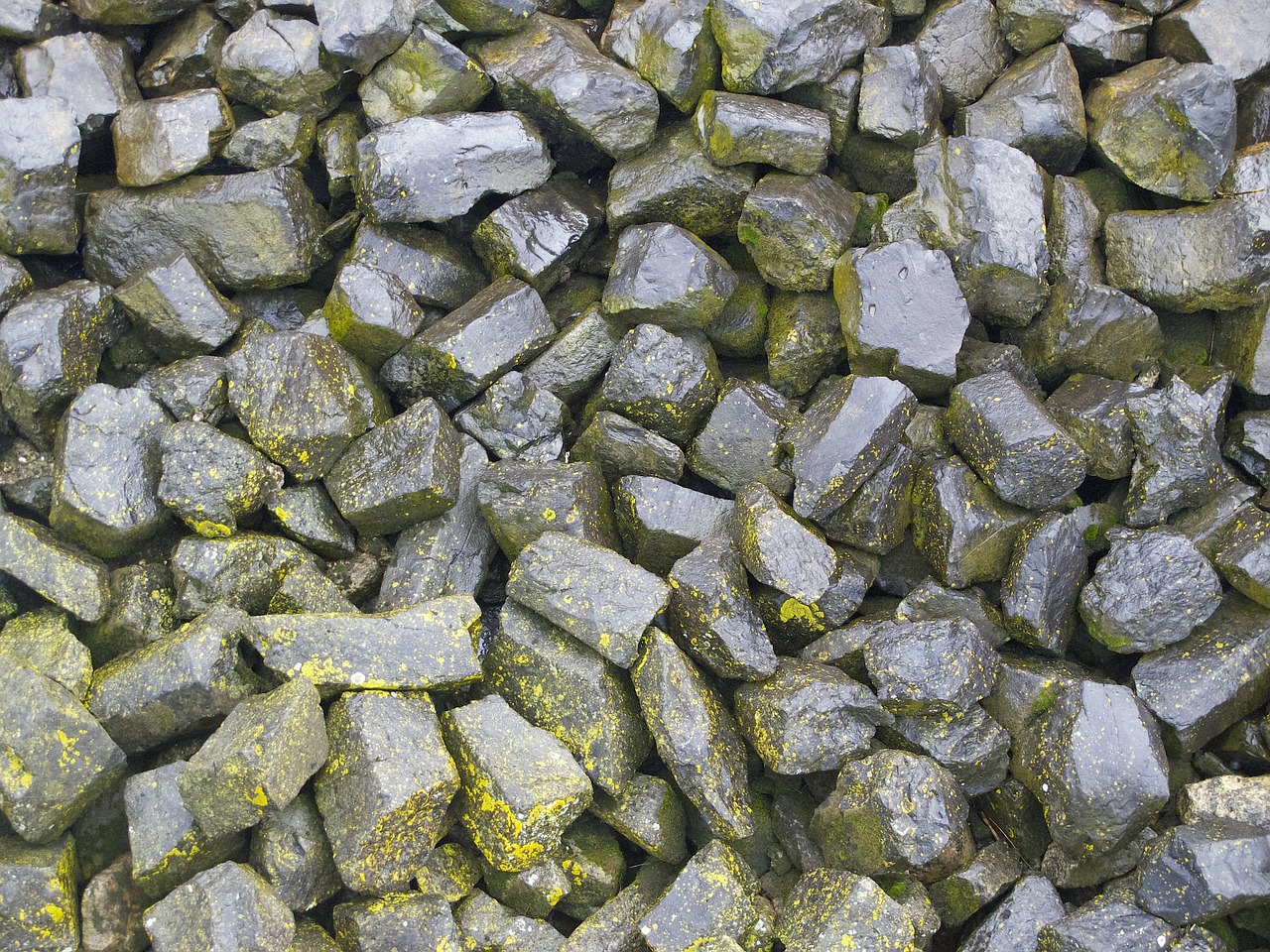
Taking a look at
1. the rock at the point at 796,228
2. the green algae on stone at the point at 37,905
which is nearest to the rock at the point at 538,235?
the rock at the point at 796,228

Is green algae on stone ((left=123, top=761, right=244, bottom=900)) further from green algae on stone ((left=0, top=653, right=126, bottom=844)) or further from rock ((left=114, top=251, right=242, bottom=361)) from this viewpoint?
rock ((left=114, top=251, right=242, bottom=361))

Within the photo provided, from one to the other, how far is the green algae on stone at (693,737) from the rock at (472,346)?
139cm

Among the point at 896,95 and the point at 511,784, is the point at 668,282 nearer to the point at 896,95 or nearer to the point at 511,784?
the point at 896,95

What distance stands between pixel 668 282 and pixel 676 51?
1.09 metres

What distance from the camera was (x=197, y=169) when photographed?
14.9ft

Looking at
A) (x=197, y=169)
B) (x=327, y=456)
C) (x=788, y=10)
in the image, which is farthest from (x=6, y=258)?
(x=788, y=10)

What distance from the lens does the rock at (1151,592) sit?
11.9 ft

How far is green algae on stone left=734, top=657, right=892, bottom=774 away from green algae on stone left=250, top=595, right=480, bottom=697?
1.09m

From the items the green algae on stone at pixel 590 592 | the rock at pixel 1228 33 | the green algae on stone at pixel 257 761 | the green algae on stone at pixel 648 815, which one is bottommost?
the green algae on stone at pixel 648 815

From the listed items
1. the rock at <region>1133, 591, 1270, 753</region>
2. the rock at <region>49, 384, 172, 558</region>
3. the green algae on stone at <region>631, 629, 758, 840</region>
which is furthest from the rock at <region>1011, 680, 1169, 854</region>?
the rock at <region>49, 384, 172, 558</region>

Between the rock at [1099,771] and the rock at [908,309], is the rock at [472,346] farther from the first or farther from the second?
the rock at [1099,771]

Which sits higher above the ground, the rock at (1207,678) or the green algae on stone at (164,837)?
the rock at (1207,678)

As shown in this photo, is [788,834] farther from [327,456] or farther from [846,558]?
[327,456]

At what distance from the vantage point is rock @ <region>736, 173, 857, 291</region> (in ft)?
13.6
